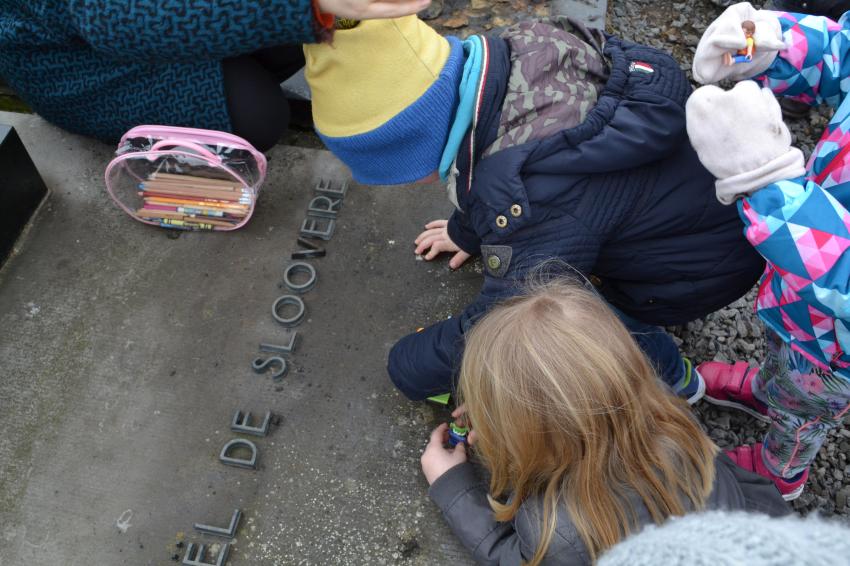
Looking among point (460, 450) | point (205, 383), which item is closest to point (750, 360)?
point (460, 450)


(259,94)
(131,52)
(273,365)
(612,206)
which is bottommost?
(273,365)

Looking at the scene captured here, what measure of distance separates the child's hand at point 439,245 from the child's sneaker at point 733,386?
2.68 ft

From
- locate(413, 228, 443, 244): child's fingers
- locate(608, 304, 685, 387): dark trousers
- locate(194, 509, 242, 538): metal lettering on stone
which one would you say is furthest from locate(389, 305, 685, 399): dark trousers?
locate(194, 509, 242, 538): metal lettering on stone

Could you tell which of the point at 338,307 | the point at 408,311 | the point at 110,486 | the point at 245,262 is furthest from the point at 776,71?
the point at 110,486

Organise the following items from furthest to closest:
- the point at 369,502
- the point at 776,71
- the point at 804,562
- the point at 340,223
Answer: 1. the point at 340,223
2. the point at 369,502
3. the point at 776,71
4. the point at 804,562

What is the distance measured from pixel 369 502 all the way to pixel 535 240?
82 centimetres

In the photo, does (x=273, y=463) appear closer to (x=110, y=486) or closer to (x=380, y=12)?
(x=110, y=486)

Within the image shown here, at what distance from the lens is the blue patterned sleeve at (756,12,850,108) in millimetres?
1569

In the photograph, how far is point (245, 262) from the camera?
7.23 ft

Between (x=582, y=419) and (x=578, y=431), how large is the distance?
3 centimetres

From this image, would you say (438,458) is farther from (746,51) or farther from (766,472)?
(746,51)

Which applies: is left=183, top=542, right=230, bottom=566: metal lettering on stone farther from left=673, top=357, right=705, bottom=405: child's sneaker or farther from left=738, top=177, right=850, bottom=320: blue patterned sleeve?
left=738, top=177, right=850, bottom=320: blue patterned sleeve

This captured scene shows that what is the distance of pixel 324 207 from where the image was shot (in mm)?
2348

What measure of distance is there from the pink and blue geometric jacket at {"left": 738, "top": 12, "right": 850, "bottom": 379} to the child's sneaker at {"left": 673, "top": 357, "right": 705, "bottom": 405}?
459mm
